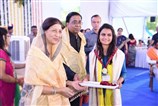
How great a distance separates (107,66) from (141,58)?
520 cm

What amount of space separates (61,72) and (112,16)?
8225mm

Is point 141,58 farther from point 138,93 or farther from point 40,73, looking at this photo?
point 40,73

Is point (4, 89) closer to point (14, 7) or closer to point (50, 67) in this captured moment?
point (50, 67)

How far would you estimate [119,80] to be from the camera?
175 centimetres

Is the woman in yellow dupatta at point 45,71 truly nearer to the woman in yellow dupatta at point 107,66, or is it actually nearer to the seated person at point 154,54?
the woman in yellow dupatta at point 107,66

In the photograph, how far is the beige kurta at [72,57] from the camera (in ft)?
6.18

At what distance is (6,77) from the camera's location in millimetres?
1561

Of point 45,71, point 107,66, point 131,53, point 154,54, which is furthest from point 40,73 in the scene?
point 131,53

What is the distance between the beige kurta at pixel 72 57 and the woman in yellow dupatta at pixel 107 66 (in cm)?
14

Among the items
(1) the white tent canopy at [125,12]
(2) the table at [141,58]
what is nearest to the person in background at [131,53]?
(2) the table at [141,58]

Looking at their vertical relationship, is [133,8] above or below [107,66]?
above

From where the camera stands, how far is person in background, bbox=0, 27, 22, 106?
1.55 m

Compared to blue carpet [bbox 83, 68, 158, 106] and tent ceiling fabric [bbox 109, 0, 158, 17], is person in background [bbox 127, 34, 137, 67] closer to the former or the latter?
blue carpet [bbox 83, 68, 158, 106]

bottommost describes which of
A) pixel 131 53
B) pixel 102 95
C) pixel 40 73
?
pixel 131 53
